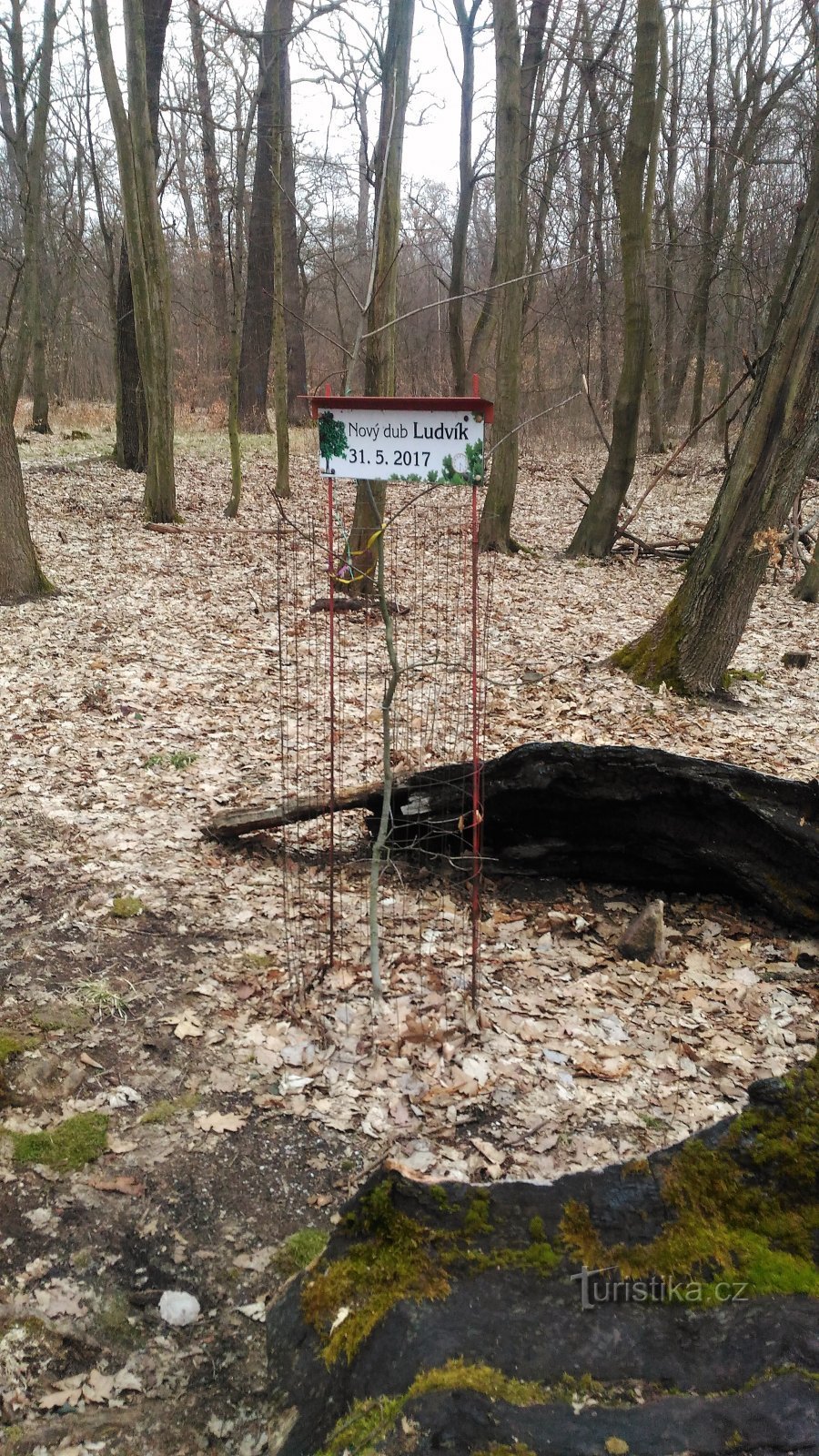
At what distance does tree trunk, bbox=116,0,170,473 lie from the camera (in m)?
13.3

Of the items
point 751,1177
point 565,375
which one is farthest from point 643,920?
point 565,375

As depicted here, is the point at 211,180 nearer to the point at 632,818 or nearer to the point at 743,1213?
the point at 632,818

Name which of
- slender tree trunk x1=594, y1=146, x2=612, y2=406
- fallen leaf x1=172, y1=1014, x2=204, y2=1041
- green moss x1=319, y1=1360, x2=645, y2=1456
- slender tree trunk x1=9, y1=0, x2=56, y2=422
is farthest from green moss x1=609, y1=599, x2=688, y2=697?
slender tree trunk x1=594, y1=146, x2=612, y2=406

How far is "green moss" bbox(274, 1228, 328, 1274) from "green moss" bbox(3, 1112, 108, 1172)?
29.7 inches

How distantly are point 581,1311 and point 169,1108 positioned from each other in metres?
1.99

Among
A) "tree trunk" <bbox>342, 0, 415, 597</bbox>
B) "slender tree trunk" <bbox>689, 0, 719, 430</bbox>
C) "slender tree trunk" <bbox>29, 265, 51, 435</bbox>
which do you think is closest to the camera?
"tree trunk" <bbox>342, 0, 415, 597</bbox>

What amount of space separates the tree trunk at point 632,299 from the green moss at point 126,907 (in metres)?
9.41

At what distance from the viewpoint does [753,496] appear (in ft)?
22.8

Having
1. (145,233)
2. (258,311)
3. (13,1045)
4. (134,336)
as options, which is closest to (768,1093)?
(13,1045)

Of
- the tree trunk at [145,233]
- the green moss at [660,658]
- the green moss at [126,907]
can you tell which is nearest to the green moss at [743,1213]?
the green moss at [126,907]

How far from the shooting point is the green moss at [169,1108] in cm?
342

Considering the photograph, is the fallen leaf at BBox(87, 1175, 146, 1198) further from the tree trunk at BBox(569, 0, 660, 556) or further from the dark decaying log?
the tree trunk at BBox(569, 0, 660, 556)

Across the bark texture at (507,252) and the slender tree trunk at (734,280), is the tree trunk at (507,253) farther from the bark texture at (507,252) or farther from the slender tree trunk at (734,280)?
the slender tree trunk at (734,280)

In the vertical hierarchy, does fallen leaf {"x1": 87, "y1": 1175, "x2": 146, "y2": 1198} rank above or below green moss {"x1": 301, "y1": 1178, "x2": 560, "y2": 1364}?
below
